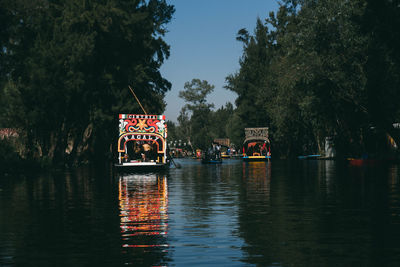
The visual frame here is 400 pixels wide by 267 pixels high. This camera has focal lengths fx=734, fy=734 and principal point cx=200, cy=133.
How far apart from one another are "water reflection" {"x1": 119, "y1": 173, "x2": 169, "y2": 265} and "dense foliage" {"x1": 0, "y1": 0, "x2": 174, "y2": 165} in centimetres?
2686

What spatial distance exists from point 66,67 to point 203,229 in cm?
3998

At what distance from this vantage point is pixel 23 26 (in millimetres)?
55625

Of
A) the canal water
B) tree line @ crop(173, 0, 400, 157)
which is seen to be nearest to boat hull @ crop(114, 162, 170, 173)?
tree line @ crop(173, 0, 400, 157)

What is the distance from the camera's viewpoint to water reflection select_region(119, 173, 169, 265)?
1139 centimetres

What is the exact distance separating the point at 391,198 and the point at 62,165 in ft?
127

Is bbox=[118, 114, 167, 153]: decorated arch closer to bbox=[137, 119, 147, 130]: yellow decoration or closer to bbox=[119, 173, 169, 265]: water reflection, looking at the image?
bbox=[137, 119, 147, 130]: yellow decoration

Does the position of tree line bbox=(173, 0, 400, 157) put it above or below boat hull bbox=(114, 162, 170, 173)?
above

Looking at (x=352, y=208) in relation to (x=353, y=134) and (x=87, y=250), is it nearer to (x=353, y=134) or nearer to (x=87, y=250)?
(x=87, y=250)

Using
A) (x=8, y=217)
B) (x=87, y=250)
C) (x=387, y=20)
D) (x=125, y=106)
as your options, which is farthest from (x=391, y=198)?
(x=125, y=106)

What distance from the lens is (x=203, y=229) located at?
14531 mm

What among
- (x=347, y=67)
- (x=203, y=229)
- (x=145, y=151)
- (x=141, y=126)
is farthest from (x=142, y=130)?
(x=203, y=229)

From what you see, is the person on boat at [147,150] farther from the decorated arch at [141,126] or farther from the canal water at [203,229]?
the canal water at [203,229]

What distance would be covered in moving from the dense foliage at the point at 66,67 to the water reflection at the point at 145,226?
1057 inches

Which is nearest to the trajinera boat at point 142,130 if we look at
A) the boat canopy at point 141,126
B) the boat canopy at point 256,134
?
the boat canopy at point 141,126
